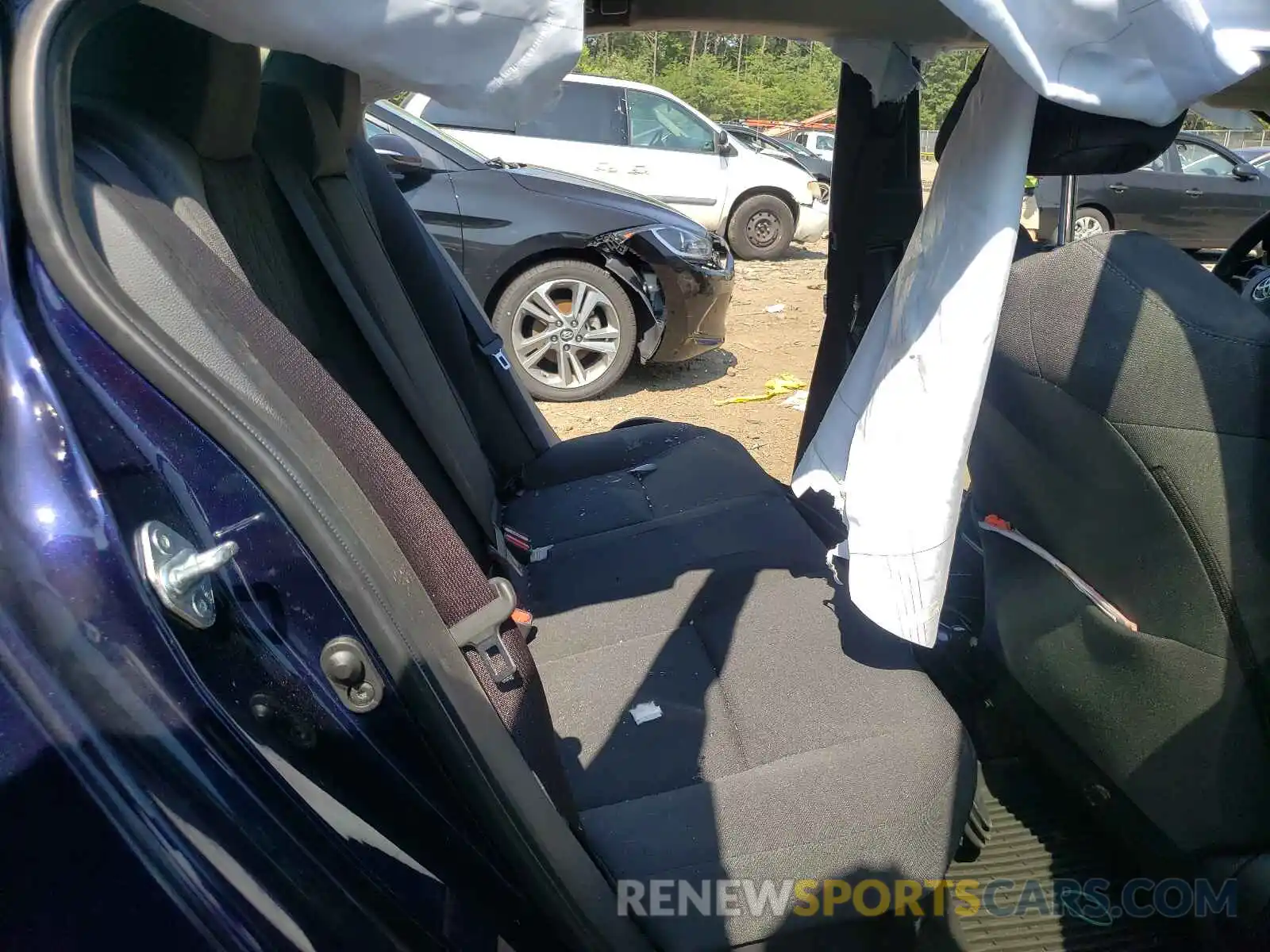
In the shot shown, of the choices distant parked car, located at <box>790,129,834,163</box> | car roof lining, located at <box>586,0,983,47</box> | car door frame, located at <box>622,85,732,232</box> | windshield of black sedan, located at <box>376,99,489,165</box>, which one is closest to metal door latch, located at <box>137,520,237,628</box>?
car roof lining, located at <box>586,0,983,47</box>

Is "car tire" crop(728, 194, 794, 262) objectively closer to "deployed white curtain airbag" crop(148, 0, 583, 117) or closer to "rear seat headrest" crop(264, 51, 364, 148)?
"rear seat headrest" crop(264, 51, 364, 148)

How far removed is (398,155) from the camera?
4.34 m

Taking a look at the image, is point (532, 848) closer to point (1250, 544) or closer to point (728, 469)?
point (1250, 544)

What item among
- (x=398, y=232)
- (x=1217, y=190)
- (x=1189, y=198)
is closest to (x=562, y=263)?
(x=398, y=232)

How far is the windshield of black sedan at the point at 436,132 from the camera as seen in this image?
4.97 metres

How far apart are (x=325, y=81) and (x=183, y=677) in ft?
Answer: 4.33

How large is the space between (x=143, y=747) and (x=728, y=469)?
64.7 inches

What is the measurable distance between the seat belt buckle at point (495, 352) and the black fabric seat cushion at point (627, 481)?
0.27 m

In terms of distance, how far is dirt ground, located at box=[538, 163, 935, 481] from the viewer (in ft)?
15.4

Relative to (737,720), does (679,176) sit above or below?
above

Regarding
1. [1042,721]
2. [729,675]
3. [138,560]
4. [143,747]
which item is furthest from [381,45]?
[1042,721]

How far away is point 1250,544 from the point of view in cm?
113

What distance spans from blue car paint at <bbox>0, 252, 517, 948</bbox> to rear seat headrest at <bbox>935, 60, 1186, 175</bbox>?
993 millimetres

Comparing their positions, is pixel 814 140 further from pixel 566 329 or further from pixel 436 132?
pixel 566 329
